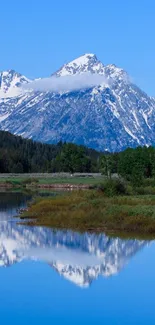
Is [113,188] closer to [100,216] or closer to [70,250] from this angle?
[100,216]

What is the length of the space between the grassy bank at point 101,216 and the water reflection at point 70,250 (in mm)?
2346

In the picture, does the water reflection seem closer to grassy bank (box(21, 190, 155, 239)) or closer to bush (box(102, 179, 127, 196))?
grassy bank (box(21, 190, 155, 239))

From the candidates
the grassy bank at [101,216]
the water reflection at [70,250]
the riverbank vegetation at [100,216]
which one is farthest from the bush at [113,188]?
the water reflection at [70,250]

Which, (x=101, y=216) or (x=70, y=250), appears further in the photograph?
(x=101, y=216)

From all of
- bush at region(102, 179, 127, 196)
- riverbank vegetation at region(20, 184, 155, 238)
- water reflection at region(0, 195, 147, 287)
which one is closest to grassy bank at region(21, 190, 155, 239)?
riverbank vegetation at region(20, 184, 155, 238)

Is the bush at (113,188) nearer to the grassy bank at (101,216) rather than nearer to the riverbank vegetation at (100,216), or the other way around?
the riverbank vegetation at (100,216)

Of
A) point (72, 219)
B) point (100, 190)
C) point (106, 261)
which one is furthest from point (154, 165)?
point (106, 261)

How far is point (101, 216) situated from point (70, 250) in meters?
11.6

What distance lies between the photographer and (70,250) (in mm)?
47250

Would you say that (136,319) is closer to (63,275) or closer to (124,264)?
(63,275)

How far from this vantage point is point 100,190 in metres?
80.2

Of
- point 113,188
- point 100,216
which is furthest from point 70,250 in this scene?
point 113,188

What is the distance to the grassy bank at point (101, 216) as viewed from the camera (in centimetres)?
5395

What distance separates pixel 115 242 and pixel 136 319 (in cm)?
2130
